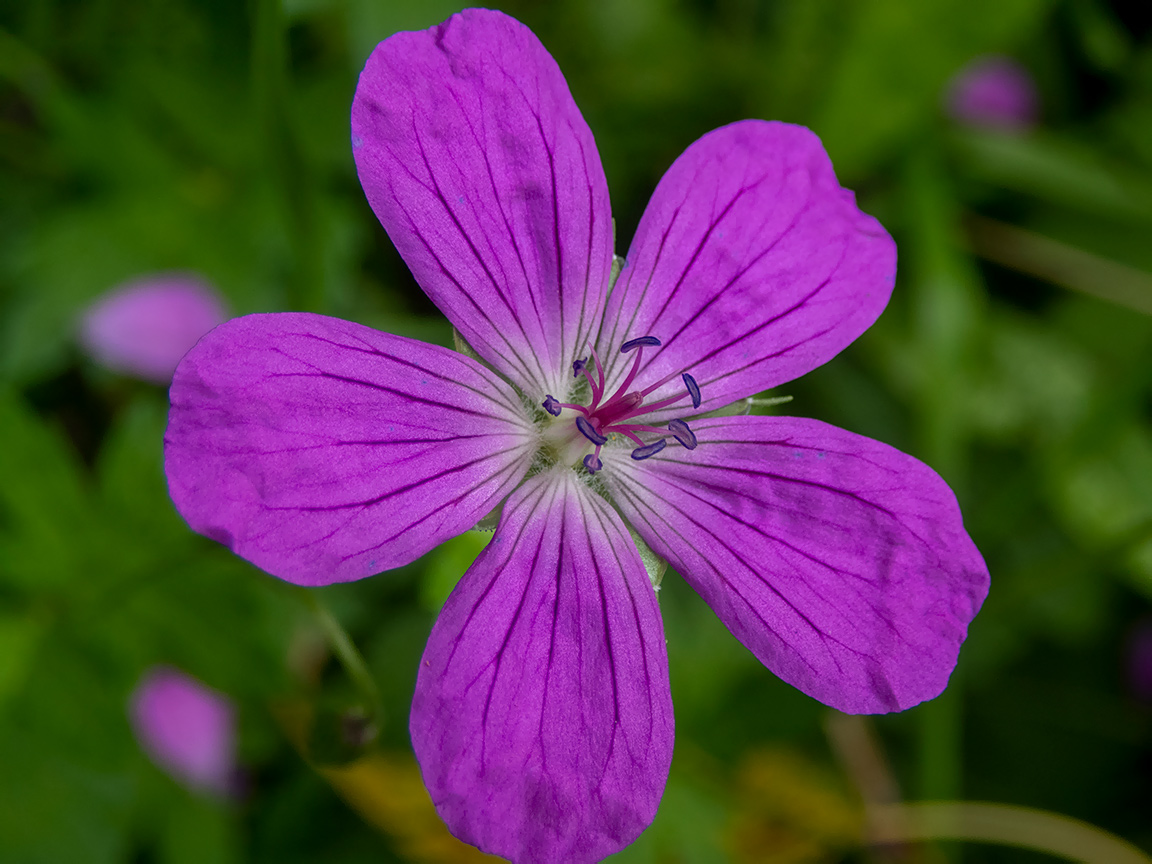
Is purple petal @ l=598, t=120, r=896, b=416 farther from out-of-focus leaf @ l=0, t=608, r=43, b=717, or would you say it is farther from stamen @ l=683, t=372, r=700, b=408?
out-of-focus leaf @ l=0, t=608, r=43, b=717

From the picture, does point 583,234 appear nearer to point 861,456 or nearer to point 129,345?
point 861,456

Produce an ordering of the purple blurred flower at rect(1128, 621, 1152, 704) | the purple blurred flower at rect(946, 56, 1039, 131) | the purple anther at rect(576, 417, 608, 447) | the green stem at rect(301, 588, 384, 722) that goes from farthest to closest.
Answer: the purple blurred flower at rect(946, 56, 1039, 131), the purple blurred flower at rect(1128, 621, 1152, 704), the green stem at rect(301, 588, 384, 722), the purple anther at rect(576, 417, 608, 447)

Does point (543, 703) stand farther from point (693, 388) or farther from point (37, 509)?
point (37, 509)

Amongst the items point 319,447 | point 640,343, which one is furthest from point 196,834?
point 640,343

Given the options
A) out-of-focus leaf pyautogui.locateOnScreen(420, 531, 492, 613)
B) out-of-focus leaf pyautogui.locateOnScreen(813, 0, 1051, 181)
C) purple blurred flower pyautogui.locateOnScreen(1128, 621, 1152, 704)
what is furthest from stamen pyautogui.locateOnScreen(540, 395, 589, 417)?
purple blurred flower pyautogui.locateOnScreen(1128, 621, 1152, 704)

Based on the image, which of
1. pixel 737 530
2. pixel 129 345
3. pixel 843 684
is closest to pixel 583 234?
pixel 737 530

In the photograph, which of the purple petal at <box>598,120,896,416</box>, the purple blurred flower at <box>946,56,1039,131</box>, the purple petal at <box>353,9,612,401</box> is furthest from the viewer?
the purple blurred flower at <box>946,56,1039,131</box>

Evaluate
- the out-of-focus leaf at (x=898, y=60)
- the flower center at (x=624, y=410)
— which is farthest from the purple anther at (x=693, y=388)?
the out-of-focus leaf at (x=898, y=60)
